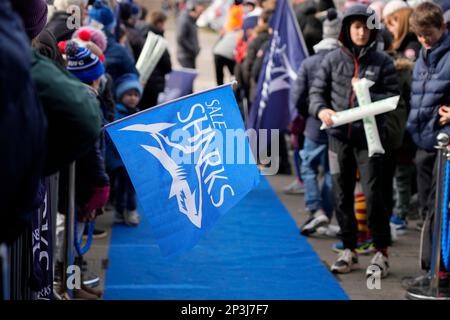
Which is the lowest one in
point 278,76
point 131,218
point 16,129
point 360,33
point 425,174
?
point 131,218

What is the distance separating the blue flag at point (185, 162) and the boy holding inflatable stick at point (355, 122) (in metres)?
3.11

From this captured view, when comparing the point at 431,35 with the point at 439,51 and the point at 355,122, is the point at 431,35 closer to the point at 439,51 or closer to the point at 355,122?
the point at 439,51

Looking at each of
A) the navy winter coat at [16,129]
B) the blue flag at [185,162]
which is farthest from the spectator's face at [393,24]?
the navy winter coat at [16,129]

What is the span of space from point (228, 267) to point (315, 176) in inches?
66.9

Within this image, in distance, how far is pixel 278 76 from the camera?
34.4 feet

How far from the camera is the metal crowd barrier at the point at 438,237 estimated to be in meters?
6.72

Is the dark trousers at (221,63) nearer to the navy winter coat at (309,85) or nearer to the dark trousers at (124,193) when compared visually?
the dark trousers at (124,193)

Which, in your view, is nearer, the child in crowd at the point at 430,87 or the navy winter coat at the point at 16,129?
the navy winter coat at the point at 16,129

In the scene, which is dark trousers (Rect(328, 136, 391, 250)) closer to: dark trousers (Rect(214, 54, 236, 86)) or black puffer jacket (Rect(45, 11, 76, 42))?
black puffer jacket (Rect(45, 11, 76, 42))

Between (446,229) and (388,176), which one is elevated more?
(446,229)

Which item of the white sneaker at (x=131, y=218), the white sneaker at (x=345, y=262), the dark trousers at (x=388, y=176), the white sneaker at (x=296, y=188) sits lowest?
the white sneaker at (x=296, y=188)

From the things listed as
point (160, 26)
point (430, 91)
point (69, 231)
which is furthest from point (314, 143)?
point (160, 26)

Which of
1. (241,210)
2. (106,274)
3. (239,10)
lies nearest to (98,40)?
(106,274)
